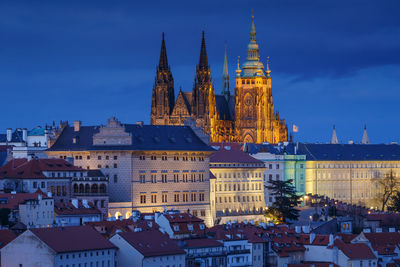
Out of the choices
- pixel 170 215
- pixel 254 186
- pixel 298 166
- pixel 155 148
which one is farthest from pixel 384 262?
pixel 298 166

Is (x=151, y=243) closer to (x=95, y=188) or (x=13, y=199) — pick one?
(x=13, y=199)

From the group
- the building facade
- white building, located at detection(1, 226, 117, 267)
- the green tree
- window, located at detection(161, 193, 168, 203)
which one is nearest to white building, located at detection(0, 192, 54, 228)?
the green tree

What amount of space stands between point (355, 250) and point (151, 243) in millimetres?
21424

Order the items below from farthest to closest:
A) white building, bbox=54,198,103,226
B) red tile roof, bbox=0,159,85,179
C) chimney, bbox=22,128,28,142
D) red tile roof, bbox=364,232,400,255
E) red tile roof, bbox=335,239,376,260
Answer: chimney, bbox=22,128,28,142 < red tile roof, bbox=0,159,85,179 < red tile roof, bbox=364,232,400,255 < white building, bbox=54,198,103,226 < red tile roof, bbox=335,239,376,260

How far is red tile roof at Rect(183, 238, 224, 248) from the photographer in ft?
368

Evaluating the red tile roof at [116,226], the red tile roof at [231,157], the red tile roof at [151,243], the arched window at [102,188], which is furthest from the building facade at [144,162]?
the red tile roof at [151,243]

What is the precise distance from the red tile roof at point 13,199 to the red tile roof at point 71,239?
14.3 metres

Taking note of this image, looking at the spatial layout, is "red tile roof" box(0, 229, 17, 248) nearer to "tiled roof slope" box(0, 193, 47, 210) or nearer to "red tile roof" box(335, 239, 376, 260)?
"tiled roof slope" box(0, 193, 47, 210)

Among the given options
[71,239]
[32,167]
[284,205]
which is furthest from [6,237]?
[284,205]

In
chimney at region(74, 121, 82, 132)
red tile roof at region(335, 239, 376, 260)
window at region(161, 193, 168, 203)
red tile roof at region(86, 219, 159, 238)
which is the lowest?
red tile roof at region(335, 239, 376, 260)

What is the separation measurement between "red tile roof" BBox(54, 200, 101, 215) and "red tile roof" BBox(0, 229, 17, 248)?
13596mm

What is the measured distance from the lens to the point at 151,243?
107m

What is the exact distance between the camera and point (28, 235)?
100938 millimetres

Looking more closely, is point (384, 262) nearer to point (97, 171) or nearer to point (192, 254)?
point (192, 254)
